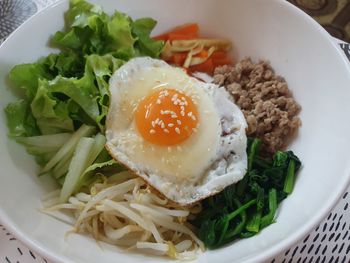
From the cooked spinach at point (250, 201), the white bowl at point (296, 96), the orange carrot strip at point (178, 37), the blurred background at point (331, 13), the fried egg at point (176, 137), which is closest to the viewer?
the white bowl at point (296, 96)

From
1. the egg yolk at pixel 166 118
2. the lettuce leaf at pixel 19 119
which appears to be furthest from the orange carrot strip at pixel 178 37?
the lettuce leaf at pixel 19 119

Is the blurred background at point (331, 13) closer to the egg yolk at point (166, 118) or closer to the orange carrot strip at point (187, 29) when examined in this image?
the orange carrot strip at point (187, 29)

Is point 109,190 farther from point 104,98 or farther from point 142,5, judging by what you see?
point 142,5

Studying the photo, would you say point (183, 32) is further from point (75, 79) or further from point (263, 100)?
point (75, 79)

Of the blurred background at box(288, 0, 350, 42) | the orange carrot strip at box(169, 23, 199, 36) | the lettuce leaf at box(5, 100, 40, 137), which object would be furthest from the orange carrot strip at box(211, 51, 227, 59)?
the blurred background at box(288, 0, 350, 42)

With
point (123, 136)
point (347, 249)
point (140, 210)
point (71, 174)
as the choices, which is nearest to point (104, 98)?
→ point (123, 136)

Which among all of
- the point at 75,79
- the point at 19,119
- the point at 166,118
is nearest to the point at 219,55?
the point at 166,118

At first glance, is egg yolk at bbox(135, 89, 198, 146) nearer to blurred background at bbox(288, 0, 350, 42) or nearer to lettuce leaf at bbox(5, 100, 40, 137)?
lettuce leaf at bbox(5, 100, 40, 137)
